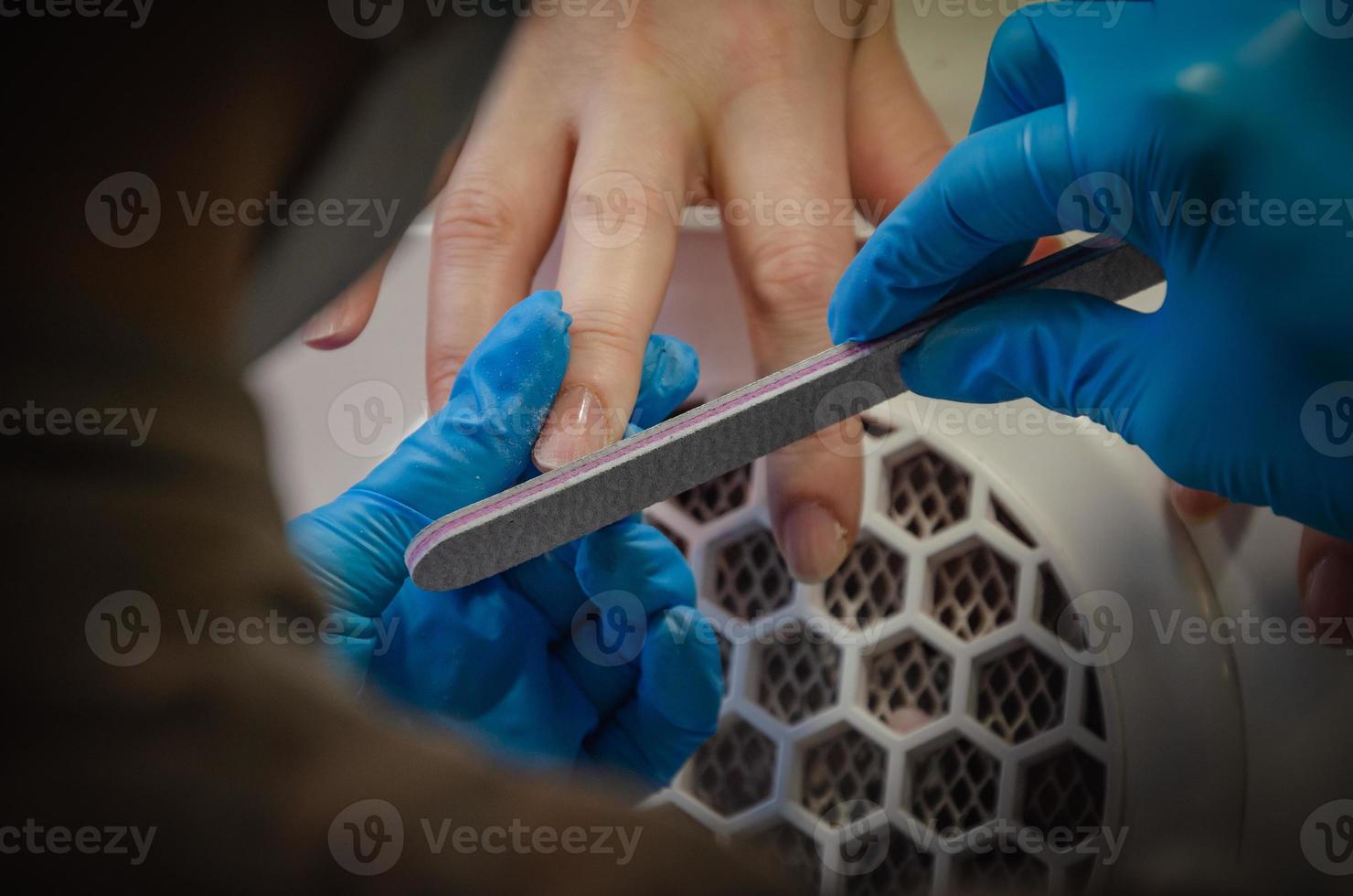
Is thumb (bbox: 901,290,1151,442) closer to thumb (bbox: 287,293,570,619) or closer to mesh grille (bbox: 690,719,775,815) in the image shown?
thumb (bbox: 287,293,570,619)

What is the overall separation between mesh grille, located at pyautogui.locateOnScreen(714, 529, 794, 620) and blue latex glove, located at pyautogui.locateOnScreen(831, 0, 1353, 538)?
1.10 ft

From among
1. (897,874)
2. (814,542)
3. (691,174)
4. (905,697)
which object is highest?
(691,174)

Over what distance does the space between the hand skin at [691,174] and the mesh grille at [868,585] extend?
50 mm

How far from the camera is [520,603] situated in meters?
0.73

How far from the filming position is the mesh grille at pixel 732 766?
83 centimetres

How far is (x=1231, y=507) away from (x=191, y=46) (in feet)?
2.48

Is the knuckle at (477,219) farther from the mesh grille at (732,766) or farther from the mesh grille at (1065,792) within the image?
the mesh grille at (1065,792)

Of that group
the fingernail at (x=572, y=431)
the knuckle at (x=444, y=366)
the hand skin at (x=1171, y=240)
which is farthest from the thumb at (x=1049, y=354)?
the knuckle at (x=444, y=366)

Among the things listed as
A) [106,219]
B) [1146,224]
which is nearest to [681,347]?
[1146,224]

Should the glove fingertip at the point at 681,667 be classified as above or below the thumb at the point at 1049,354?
below

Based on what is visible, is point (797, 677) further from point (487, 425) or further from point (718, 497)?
point (487, 425)

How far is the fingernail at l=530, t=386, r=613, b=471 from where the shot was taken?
640mm

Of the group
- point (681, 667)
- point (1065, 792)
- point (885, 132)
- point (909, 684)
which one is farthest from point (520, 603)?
point (885, 132)

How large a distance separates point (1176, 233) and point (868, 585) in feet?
1.41
